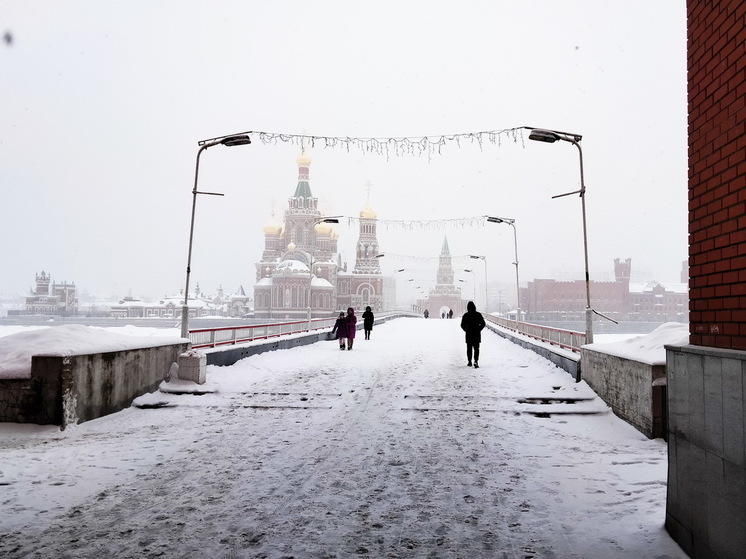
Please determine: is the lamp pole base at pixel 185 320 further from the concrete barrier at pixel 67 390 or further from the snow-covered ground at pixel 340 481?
the concrete barrier at pixel 67 390

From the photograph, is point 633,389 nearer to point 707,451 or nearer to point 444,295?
point 707,451

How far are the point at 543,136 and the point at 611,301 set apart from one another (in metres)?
133

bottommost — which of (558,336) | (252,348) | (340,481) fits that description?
(340,481)

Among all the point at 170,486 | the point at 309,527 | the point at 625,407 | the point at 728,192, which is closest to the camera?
the point at 728,192

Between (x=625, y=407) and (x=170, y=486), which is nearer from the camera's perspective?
(x=170, y=486)

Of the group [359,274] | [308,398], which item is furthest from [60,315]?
[308,398]

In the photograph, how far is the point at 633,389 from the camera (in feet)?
26.5

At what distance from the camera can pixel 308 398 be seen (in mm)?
10750

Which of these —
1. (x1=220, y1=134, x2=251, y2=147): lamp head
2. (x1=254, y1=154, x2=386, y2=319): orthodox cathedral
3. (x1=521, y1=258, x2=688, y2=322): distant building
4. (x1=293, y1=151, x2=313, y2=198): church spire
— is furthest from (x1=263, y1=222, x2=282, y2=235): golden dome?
(x1=220, y1=134, x2=251, y2=147): lamp head

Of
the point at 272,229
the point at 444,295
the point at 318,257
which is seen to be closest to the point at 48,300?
the point at 272,229

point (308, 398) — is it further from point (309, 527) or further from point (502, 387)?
point (309, 527)

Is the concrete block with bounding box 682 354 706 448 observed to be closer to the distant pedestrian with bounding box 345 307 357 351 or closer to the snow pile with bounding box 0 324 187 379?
the snow pile with bounding box 0 324 187 379

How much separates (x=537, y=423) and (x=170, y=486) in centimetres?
579

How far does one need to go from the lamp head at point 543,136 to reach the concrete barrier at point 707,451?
1150cm
